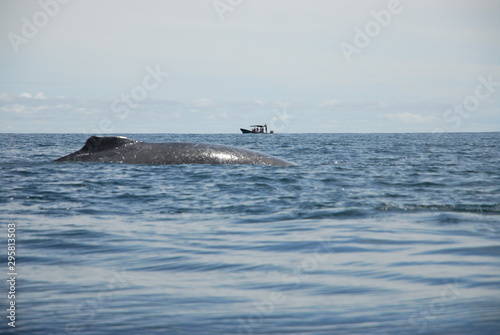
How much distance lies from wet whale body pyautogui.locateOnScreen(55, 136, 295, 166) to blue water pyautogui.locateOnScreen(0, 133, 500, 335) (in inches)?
147

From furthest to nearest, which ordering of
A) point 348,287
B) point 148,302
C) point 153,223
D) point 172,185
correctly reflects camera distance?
1. point 172,185
2. point 153,223
3. point 348,287
4. point 148,302

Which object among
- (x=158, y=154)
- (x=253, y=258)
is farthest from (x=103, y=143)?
(x=253, y=258)

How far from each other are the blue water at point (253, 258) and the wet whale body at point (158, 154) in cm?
372

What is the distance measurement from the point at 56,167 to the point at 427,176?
11800 mm

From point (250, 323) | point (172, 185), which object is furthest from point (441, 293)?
point (172, 185)

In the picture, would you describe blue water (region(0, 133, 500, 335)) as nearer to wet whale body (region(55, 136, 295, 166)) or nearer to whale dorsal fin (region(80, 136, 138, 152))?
wet whale body (region(55, 136, 295, 166))

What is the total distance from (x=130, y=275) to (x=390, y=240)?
3.88 meters

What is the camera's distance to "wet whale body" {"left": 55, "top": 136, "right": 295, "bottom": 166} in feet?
63.8

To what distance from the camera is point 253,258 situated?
775 cm

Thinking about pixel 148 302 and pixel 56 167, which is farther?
pixel 56 167

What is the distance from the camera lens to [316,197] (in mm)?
13594

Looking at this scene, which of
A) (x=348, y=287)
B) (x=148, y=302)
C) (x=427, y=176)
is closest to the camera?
(x=148, y=302)

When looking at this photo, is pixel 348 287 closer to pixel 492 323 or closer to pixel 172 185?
pixel 492 323

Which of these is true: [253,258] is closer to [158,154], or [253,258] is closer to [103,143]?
[158,154]
